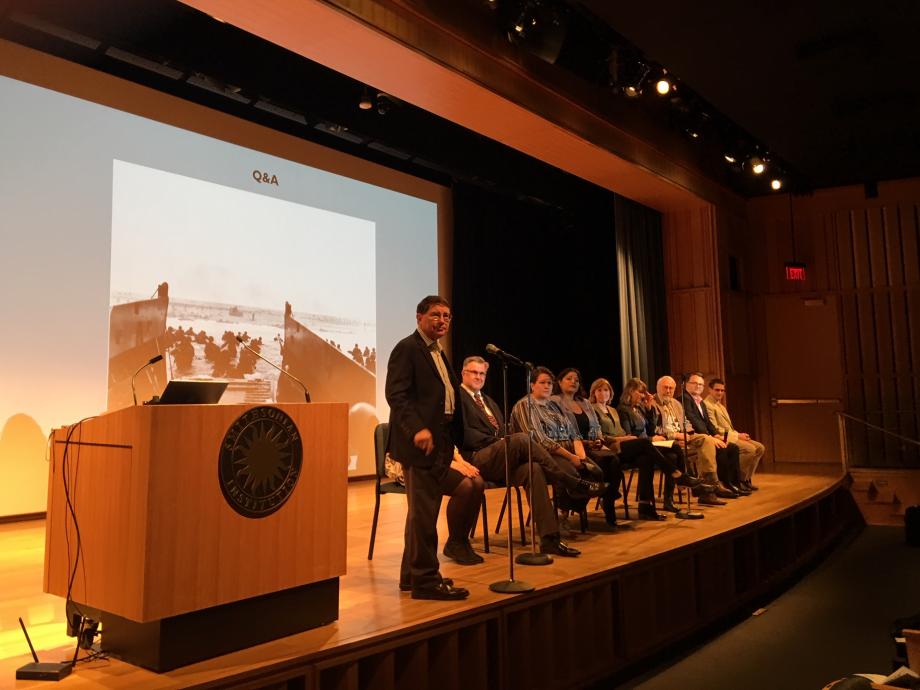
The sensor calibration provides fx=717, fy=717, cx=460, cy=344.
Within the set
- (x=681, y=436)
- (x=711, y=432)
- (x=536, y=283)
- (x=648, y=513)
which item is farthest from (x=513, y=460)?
(x=536, y=283)

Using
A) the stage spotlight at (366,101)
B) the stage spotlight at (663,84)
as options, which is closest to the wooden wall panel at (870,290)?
the stage spotlight at (663,84)

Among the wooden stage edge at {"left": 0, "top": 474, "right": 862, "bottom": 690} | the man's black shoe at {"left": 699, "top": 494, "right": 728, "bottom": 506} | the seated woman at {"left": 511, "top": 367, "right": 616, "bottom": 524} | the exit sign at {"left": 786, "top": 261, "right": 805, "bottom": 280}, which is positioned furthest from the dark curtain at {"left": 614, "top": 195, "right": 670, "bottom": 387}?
the seated woman at {"left": 511, "top": 367, "right": 616, "bottom": 524}

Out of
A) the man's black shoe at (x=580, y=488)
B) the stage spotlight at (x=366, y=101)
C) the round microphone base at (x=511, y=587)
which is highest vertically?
the stage spotlight at (x=366, y=101)

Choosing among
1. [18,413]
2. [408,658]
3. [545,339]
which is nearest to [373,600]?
[408,658]

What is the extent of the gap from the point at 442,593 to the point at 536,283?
668 cm

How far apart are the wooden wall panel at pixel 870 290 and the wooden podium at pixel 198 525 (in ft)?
25.3

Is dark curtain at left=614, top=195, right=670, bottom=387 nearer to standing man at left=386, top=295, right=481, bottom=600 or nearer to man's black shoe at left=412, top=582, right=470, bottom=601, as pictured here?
standing man at left=386, top=295, right=481, bottom=600

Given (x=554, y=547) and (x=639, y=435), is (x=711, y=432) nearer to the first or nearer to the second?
(x=639, y=435)

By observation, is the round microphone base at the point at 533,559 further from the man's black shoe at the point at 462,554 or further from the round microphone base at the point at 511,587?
the round microphone base at the point at 511,587

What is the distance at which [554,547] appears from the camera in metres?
3.64

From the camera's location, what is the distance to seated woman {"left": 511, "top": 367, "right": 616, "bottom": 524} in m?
4.12

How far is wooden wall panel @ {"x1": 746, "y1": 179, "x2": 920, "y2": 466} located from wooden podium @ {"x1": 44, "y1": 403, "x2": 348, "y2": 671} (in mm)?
7708

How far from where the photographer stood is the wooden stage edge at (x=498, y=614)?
2.14 m

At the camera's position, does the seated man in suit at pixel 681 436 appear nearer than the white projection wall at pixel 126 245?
No
